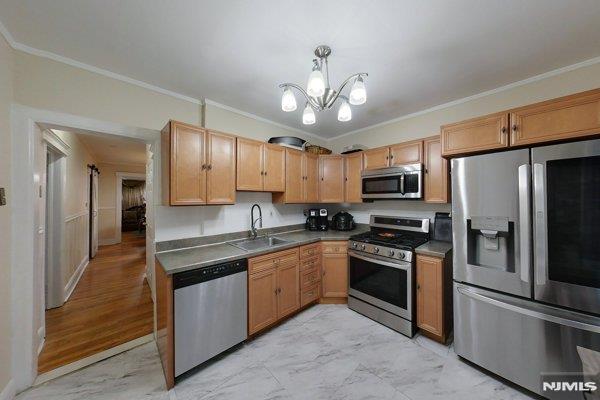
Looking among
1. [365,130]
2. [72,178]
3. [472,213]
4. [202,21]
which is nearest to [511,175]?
[472,213]

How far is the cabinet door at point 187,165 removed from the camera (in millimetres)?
1969

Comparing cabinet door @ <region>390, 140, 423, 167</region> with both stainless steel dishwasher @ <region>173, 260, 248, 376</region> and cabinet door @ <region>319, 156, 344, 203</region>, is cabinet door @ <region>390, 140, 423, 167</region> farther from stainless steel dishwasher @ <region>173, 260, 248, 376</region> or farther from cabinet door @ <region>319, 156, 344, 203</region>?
stainless steel dishwasher @ <region>173, 260, 248, 376</region>

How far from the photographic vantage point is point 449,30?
1.48m

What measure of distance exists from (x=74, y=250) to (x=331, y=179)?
4294 millimetres

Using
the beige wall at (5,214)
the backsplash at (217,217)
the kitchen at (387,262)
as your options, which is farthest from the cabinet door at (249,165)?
the beige wall at (5,214)

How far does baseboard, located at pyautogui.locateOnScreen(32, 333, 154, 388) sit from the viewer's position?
5.69ft

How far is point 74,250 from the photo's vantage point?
3.66 m

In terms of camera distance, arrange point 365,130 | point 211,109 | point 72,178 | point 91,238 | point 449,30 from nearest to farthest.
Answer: point 449,30 → point 211,109 → point 365,130 → point 72,178 → point 91,238

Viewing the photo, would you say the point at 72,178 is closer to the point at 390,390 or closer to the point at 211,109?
the point at 211,109

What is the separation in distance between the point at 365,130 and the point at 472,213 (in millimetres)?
2058

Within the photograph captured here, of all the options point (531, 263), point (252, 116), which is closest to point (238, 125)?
point (252, 116)

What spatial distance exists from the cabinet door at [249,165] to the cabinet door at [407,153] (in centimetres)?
160

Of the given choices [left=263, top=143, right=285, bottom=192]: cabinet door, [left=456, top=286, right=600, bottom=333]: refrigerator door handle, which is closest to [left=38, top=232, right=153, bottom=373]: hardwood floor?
[left=263, top=143, right=285, bottom=192]: cabinet door

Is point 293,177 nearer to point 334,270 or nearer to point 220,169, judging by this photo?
point 220,169
